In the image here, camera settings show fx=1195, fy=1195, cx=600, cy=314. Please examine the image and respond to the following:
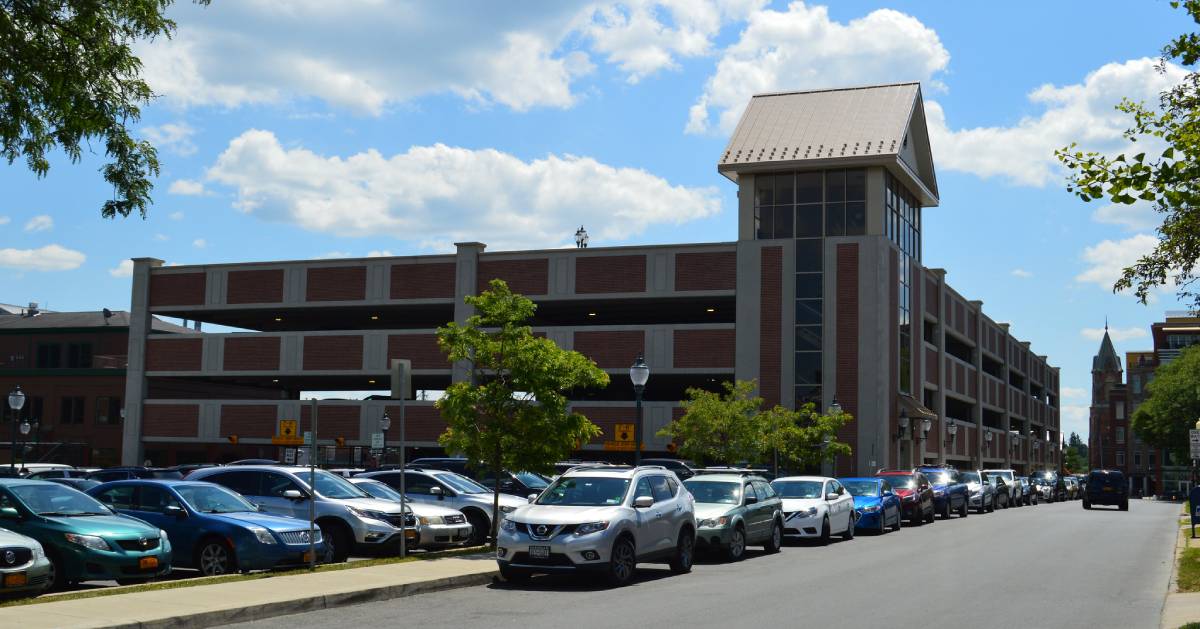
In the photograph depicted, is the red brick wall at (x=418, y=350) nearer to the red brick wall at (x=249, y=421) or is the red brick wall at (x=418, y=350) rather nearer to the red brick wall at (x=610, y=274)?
the red brick wall at (x=249, y=421)

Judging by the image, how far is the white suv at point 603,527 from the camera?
16.5 metres

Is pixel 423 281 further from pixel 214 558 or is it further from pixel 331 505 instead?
pixel 214 558

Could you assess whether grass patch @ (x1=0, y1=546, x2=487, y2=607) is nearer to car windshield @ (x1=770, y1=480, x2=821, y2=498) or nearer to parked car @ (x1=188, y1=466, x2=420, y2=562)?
parked car @ (x1=188, y1=466, x2=420, y2=562)

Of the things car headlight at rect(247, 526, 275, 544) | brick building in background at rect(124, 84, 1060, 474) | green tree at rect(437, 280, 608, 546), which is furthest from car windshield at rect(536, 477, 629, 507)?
brick building in background at rect(124, 84, 1060, 474)

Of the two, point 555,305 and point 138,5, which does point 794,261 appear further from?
point 138,5

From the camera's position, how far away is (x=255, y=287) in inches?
2377

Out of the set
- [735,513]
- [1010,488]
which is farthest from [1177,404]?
[735,513]

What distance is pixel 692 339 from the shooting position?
53.8m

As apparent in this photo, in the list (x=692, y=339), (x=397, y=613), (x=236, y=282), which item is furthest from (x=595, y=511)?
(x=236, y=282)

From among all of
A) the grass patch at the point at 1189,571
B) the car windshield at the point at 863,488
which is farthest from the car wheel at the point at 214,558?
the car windshield at the point at 863,488

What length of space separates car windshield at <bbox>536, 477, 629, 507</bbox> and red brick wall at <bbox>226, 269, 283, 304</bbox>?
44718 mm

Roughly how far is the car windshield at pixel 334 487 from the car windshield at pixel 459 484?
3.92 meters

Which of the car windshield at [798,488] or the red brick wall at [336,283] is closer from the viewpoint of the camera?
the car windshield at [798,488]

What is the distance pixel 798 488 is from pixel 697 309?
1216 inches
